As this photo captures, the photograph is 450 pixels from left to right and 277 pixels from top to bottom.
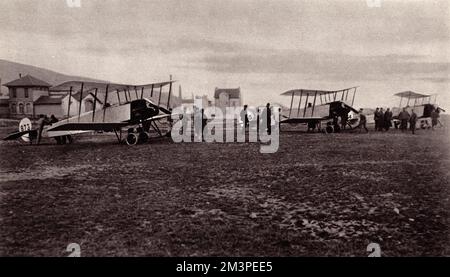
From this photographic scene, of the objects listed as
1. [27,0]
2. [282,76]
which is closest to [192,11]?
[27,0]

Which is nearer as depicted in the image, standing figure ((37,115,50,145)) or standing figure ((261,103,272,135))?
standing figure ((37,115,50,145))

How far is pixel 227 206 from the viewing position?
5.42 metres

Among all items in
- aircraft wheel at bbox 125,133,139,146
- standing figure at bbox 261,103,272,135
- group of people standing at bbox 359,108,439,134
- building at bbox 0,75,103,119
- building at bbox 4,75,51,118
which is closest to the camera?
aircraft wheel at bbox 125,133,139,146

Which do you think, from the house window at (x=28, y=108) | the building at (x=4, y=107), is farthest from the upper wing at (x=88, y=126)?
the house window at (x=28, y=108)

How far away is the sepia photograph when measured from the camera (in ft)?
14.6

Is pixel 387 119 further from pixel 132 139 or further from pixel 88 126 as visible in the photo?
pixel 88 126

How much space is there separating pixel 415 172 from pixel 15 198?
289 inches

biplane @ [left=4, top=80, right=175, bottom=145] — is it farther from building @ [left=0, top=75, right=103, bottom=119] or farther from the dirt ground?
building @ [left=0, top=75, right=103, bottom=119]

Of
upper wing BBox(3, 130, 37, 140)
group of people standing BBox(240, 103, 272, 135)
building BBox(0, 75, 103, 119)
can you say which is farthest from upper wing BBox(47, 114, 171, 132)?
building BBox(0, 75, 103, 119)

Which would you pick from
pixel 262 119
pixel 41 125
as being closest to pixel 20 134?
pixel 41 125

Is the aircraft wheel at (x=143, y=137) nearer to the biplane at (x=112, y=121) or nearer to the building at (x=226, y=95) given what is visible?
the biplane at (x=112, y=121)

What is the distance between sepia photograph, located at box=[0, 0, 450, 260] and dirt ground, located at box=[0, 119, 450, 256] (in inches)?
1.1

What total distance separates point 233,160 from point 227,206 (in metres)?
3.47
